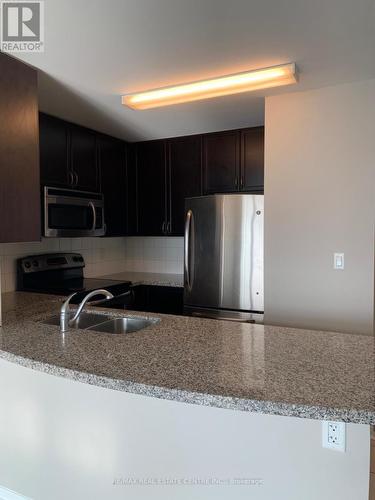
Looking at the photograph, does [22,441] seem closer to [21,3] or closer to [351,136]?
[21,3]

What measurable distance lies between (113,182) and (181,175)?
0.65 m

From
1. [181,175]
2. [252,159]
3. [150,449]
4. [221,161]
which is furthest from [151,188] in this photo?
[150,449]

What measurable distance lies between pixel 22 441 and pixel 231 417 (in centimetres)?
114

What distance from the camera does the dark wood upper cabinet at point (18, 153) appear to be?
5.94ft

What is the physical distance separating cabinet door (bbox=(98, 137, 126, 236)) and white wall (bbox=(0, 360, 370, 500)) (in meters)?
1.85

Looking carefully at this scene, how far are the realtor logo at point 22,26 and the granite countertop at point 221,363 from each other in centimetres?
136

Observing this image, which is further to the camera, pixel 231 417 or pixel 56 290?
pixel 56 290

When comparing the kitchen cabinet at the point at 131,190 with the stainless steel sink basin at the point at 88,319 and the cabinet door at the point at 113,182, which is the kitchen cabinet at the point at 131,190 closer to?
the cabinet door at the point at 113,182

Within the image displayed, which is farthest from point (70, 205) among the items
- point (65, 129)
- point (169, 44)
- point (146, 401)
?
point (146, 401)

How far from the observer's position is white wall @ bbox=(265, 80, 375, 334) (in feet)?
7.54

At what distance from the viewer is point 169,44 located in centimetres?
172

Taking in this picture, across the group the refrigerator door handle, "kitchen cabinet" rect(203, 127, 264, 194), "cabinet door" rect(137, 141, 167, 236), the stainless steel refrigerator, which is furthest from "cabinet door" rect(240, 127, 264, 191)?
"cabinet door" rect(137, 141, 167, 236)

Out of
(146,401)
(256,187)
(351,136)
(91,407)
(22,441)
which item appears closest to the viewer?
(146,401)

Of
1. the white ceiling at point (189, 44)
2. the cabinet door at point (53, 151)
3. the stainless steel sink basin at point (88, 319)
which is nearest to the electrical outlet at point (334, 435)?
the stainless steel sink basin at point (88, 319)
